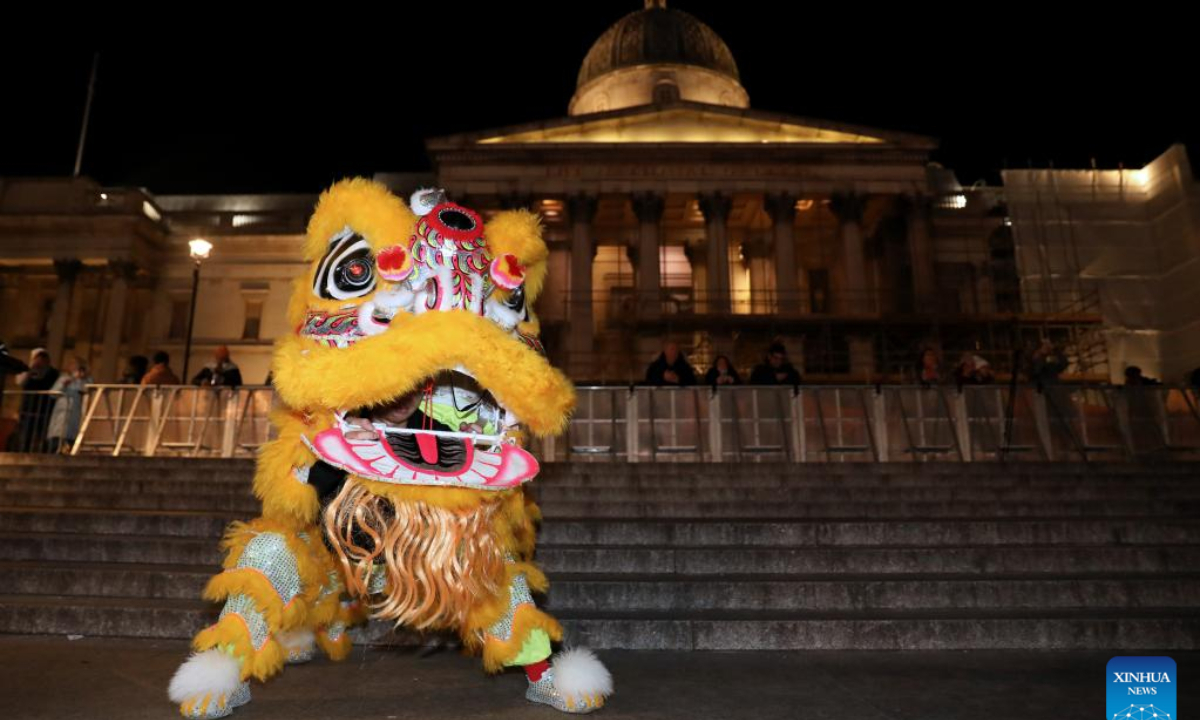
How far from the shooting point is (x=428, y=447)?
105 inches

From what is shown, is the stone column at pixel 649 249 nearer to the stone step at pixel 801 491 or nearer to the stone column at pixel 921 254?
the stone column at pixel 921 254

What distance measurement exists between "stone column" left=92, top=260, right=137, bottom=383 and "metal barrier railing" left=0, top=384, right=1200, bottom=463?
20.5m

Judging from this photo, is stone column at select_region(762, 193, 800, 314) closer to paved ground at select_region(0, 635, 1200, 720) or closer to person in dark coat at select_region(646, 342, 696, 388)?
person in dark coat at select_region(646, 342, 696, 388)

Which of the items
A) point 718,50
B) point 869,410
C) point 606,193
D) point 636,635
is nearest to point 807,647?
point 636,635

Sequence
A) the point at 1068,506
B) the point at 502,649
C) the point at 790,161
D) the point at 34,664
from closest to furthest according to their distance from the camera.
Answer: the point at 502,649
the point at 34,664
the point at 1068,506
the point at 790,161

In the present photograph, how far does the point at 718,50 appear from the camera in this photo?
37312mm

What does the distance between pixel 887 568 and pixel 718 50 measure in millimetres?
36732

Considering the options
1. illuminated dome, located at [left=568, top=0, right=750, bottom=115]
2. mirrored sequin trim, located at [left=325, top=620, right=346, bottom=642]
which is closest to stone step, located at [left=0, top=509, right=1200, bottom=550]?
mirrored sequin trim, located at [left=325, top=620, right=346, bottom=642]

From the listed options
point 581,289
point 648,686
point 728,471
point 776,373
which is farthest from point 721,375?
point 581,289

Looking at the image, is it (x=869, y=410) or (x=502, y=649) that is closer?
(x=502, y=649)

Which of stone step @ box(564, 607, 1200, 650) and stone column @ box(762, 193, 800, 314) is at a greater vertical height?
stone column @ box(762, 193, 800, 314)

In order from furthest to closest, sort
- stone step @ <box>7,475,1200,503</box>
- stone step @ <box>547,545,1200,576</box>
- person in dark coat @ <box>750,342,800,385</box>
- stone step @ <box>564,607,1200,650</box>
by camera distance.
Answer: person in dark coat @ <box>750,342,800,385</box> → stone step @ <box>7,475,1200,503</box> → stone step @ <box>547,545,1200,576</box> → stone step @ <box>564,607,1200,650</box>

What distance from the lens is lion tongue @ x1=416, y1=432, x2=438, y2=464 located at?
8.68 feet

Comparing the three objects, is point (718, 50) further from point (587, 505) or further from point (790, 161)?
point (587, 505)
